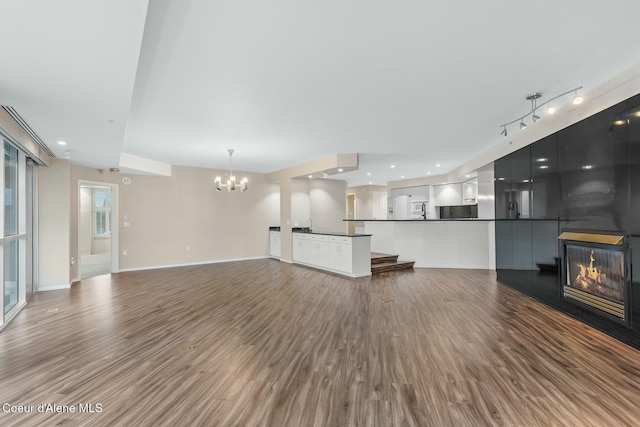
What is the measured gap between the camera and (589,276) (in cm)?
368

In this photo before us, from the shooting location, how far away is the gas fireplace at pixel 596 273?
3186 mm

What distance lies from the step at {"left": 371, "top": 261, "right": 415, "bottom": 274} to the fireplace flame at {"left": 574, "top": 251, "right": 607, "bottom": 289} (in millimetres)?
3753

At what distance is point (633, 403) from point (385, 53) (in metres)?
3.36

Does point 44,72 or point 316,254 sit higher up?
point 44,72

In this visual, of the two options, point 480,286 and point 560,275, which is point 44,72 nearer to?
point 560,275

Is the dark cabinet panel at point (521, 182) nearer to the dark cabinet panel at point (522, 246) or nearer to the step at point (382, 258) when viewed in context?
the dark cabinet panel at point (522, 246)

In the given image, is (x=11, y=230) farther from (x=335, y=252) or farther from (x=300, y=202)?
(x=300, y=202)

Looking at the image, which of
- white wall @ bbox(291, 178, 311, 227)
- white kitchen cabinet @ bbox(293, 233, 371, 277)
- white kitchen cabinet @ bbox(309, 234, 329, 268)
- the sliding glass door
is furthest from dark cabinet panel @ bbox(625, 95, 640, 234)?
the sliding glass door

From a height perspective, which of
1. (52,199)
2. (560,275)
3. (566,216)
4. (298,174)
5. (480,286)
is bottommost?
(480,286)

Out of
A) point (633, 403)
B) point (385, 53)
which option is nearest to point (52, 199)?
point (385, 53)

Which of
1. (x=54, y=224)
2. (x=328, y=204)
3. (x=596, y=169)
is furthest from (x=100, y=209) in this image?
(x=596, y=169)

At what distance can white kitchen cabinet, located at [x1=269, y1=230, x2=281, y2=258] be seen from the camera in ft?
30.9

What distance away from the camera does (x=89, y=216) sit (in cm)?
1101

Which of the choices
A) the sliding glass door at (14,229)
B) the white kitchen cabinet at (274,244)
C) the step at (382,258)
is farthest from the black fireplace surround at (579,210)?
the sliding glass door at (14,229)
